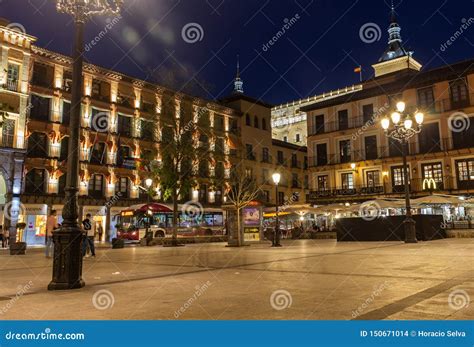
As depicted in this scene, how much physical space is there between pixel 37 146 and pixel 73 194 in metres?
30.2

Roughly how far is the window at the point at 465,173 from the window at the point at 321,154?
40.7 ft

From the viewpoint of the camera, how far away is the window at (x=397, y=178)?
3800 cm

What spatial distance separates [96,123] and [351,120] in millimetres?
23852

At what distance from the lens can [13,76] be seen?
32531mm

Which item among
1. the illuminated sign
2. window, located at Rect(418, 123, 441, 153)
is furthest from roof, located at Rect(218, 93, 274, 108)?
the illuminated sign
